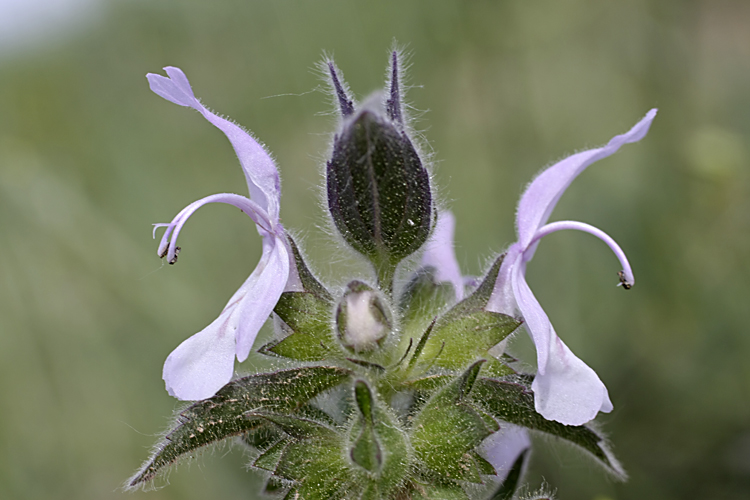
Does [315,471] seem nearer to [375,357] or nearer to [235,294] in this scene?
[375,357]

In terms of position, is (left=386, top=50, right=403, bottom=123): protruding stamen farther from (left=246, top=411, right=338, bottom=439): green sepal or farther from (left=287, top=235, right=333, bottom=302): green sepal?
(left=246, top=411, right=338, bottom=439): green sepal

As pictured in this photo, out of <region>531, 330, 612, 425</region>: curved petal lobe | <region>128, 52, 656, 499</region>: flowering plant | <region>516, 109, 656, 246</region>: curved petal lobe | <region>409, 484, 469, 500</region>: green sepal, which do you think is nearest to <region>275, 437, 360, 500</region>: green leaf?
<region>128, 52, 656, 499</region>: flowering plant

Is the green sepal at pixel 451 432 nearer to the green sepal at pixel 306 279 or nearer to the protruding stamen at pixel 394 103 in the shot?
the green sepal at pixel 306 279

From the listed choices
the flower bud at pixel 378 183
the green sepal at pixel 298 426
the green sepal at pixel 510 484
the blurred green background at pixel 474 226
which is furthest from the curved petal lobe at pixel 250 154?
the blurred green background at pixel 474 226

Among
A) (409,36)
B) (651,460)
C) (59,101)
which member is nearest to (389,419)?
(651,460)

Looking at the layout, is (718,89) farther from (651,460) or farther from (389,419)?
(389,419)

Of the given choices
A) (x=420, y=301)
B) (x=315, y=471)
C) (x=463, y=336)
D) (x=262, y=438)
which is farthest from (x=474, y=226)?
(x=315, y=471)
